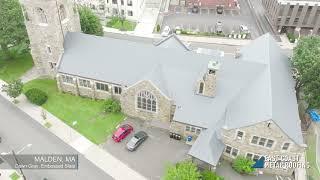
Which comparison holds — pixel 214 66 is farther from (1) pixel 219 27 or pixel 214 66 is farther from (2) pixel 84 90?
(1) pixel 219 27

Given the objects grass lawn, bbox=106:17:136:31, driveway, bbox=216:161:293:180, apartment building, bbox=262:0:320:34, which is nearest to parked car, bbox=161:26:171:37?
grass lawn, bbox=106:17:136:31

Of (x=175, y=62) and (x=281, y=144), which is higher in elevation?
(x=175, y=62)

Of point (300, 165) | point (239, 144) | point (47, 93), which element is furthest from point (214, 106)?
point (47, 93)

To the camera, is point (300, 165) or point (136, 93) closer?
point (300, 165)

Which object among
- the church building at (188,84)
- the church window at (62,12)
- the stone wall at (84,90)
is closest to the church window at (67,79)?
A: the church building at (188,84)

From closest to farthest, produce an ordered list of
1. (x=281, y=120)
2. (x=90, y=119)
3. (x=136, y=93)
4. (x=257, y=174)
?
1. (x=281, y=120)
2. (x=257, y=174)
3. (x=136, y=93)
4. (x=90, y=119)

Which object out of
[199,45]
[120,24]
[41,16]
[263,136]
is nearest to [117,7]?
[120,24]

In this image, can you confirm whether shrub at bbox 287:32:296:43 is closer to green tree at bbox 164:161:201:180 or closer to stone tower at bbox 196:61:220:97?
stone tower at bbox 196:61:220:97

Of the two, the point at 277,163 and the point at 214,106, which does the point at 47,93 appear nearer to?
the point at 214,106
